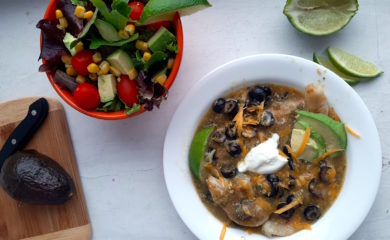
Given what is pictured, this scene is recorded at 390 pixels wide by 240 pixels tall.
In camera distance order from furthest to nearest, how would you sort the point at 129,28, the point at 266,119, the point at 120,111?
1. the point at 266,119
2. the point at 120,111
3. the point at 129,28

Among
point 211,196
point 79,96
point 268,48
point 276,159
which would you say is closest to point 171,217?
point 211,196

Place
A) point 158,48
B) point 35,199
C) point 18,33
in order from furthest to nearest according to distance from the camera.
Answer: point 18,33
point 35,199
point 158,48

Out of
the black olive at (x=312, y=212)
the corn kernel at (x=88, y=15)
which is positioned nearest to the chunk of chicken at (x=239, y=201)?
the black olive at (x=312, y=212)

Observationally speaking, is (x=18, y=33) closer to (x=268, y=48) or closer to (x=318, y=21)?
(x=268, y=48)

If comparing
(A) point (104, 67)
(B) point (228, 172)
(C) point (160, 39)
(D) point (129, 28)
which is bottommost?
(B) point (228, 172)

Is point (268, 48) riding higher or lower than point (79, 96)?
lower

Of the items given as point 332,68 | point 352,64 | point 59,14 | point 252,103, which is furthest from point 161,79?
point 352,64

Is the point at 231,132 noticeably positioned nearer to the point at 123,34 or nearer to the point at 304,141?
the point at 304,141
